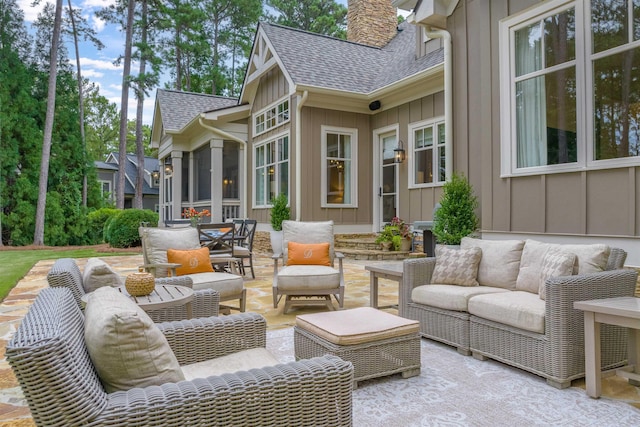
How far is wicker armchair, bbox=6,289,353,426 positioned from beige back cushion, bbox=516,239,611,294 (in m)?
2.46

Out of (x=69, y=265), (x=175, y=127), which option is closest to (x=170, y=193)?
(x=175, y=127)

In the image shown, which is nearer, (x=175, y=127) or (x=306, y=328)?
(x=306, y=328)

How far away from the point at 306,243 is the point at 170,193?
1085 centimetres

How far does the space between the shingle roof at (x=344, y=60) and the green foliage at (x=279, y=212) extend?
265cm

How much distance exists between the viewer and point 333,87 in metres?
9.30

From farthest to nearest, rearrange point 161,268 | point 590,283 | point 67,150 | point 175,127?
point 67,150
point 175,127
point 161,268
point 590,283

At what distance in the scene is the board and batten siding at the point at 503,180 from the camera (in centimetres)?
413

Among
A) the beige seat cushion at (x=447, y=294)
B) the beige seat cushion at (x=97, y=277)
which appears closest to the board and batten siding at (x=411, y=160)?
the beige seat cushion at (x=447, y=294)

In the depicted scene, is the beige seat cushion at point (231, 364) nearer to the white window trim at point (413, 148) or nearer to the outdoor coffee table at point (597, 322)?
the outdoor coffee table at point (597, 322)

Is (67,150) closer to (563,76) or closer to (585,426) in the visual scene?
(563,76)

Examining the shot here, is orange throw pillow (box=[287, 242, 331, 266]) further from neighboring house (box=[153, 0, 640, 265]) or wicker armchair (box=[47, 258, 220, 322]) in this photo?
neighboring house (box=[153, 0, 640, 265])

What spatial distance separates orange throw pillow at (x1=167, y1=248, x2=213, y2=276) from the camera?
4.54 meters

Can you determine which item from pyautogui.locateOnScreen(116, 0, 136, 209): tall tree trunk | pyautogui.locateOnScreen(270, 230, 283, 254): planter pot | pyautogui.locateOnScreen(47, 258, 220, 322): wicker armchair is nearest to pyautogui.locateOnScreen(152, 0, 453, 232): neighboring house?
pyautogui.locateOnScreen(270, 230, 283, 254): planter pot

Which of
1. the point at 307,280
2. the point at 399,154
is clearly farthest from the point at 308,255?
the point at 399,154
